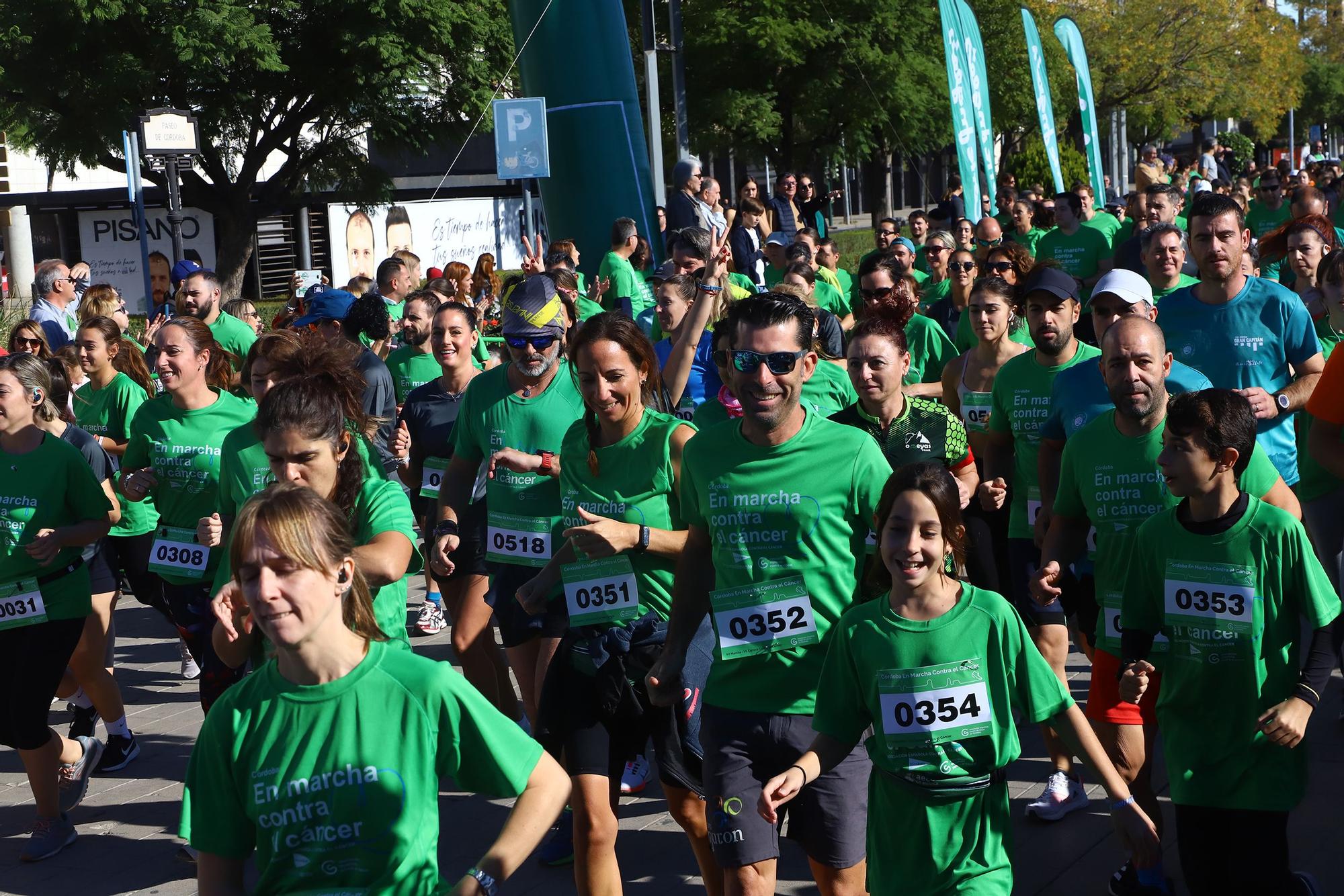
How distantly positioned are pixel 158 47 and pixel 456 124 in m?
7.02

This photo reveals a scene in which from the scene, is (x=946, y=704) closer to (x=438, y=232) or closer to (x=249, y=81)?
(x=249, y=81)

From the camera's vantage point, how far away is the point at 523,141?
15.6 meters

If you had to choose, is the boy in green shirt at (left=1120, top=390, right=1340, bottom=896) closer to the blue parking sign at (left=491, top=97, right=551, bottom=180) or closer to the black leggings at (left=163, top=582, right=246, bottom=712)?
the black leggings at (left=163, top=582, right=246, bottom=712)

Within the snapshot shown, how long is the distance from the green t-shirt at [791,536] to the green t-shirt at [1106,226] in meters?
9.78

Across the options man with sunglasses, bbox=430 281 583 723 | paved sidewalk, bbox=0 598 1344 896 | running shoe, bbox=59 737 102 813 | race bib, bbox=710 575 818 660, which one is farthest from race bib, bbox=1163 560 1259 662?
running shoe, bbox=59 737 102 813

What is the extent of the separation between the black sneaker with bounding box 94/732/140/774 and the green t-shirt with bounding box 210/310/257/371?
2923mm

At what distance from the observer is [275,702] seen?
285 cm

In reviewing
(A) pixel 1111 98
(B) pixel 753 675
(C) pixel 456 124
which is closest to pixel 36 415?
(B) pixel 753 675

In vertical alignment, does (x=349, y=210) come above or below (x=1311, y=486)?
above

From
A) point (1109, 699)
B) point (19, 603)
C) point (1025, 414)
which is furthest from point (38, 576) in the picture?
point (1109, 699)

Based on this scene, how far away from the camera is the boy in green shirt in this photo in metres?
3.96

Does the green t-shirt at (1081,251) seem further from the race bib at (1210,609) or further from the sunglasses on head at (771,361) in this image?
the sunglasses on head at (771,361)

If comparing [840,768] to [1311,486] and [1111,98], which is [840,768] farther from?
[1111,98]

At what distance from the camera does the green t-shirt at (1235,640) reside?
13.1 feet
